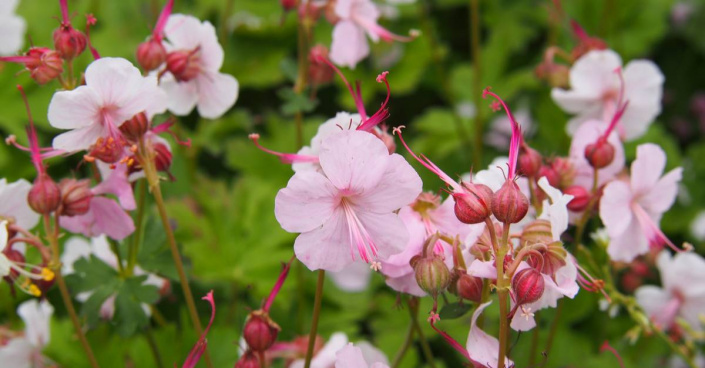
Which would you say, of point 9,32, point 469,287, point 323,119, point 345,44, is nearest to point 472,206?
point 469,287

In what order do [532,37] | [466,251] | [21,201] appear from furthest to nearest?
[532,37], [21,201], [466,251]

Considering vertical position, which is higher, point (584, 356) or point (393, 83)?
point (393, 83)

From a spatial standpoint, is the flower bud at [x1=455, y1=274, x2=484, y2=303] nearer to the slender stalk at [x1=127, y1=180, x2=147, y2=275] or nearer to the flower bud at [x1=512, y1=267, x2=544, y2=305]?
the flower bud at [x1=512, y1=267, x2=544, y2=305]

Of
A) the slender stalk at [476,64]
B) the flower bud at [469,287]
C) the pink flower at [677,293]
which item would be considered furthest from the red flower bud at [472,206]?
the slender stalk at [476,64]

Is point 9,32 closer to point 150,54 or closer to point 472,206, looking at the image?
point 150,54

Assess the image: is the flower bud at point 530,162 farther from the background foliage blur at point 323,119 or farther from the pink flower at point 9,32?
the pink flower at point 9,32

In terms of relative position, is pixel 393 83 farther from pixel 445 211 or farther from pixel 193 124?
pixel 445 211

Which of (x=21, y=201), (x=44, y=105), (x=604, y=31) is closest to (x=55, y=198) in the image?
(x=21, y=201)

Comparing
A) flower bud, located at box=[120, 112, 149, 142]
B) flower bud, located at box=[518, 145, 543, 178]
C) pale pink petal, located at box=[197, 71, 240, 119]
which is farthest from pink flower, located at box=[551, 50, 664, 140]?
flower bud, located at box=[120, 112, 149, 142]
